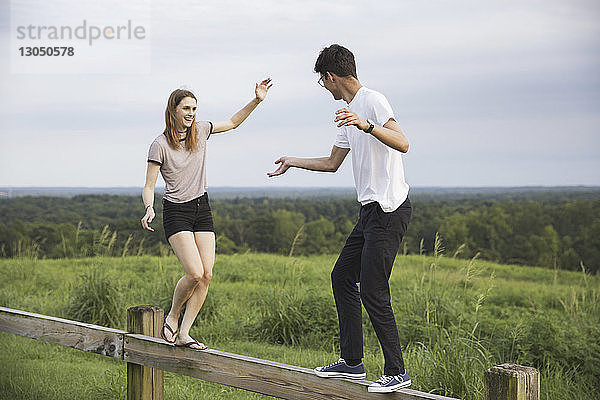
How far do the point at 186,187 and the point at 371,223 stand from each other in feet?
4.30

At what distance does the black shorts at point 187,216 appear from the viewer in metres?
4.49

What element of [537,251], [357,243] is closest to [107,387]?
[357,243]

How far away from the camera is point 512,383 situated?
10.2 ft

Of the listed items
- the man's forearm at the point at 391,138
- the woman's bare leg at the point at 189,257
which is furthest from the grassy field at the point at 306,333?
the man's forearm at the point at 391,138

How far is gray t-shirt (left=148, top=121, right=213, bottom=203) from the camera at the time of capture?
448 centimetres

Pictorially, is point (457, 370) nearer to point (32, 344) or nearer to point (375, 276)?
point (375, 276)

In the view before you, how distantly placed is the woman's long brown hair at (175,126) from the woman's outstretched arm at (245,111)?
193 mm

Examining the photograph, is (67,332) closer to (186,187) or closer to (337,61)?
(186,187)

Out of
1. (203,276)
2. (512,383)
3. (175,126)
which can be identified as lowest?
(512,383)

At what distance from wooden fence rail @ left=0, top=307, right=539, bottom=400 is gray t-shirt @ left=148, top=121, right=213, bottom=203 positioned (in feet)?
3.26

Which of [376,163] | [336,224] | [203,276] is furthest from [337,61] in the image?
[336,224]

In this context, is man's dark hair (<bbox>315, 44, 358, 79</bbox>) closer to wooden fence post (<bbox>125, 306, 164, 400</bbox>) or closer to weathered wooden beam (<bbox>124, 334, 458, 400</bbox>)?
weathered wooden beam (<bbox>124, 334, 458, 400</bbox>)

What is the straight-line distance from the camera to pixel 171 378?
6.98 meters

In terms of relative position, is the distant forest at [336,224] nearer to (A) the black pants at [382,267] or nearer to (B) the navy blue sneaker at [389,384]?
(A) the black pants at [382,267]
